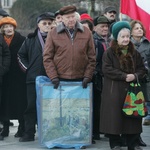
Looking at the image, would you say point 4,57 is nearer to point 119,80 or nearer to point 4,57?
Answer: point 4,57

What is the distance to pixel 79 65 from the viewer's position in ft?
28.9

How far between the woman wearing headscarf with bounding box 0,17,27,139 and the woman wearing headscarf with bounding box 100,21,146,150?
1.83 metres

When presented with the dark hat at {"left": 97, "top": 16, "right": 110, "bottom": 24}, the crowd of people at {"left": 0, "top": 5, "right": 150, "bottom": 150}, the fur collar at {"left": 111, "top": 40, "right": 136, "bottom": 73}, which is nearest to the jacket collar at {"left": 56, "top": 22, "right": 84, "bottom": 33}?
the crowd of people at {"left": 0, "top": 5, "right": 150, "bottom": 150}

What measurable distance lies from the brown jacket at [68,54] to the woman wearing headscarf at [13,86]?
110cm

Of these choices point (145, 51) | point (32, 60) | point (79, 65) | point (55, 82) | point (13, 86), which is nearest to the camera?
→ point (55, 82)

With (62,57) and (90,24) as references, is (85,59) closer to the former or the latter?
(62,57)

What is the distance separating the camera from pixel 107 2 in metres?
41.4

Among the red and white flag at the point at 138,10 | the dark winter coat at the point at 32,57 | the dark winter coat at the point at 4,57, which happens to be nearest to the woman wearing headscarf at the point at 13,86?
the dark winter coat at the point at 4,57

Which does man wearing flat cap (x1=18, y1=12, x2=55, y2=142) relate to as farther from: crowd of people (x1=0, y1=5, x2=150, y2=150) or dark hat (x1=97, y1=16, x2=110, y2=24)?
dark hat (x1=97, y1=16, x2=110, y2=24)

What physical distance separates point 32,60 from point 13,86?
2.47 ft

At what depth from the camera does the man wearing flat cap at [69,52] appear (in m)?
8.76

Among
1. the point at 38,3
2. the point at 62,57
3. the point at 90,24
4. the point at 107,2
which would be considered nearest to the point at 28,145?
the point at 62,57

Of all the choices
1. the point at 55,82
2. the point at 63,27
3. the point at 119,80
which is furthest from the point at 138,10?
the point at 55,82

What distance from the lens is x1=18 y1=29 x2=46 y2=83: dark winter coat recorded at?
9.34 m
